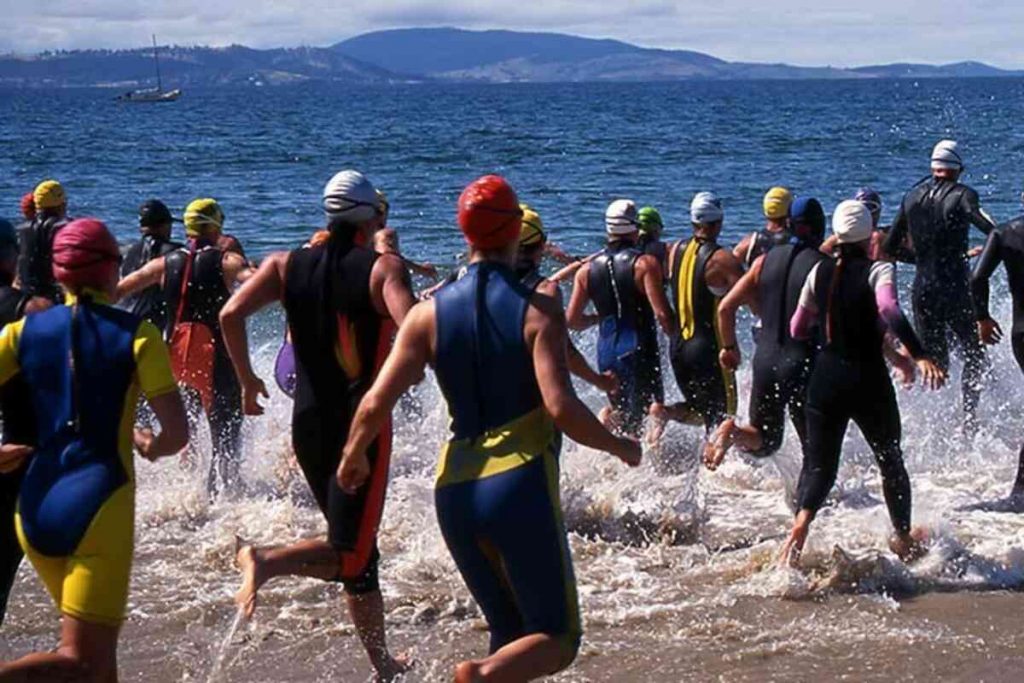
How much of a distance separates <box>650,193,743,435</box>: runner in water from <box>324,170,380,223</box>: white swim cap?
11.2ft

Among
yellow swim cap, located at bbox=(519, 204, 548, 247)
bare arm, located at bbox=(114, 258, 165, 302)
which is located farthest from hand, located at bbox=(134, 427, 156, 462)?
bare arm, located at bbox=(114, 258, 165, 302)

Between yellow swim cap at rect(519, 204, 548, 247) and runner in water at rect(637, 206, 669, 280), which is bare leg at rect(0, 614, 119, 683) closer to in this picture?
yellow swim cap at rect(519, 204, 548, 247)

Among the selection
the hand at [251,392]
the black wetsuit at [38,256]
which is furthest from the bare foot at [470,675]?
the black wetsuit at [38,256]

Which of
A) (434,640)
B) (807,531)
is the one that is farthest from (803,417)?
(434,640)

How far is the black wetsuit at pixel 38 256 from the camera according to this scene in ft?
33.1

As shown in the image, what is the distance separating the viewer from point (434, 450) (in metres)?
10.4

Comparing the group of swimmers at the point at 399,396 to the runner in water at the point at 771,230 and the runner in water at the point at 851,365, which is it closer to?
the runner in water at the point at 851,365

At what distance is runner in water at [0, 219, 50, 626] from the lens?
4.92 meters

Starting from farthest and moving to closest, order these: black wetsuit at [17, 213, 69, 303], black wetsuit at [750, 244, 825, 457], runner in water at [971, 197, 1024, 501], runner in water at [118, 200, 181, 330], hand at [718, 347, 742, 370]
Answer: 1. black wetsuit at [17, 213, 69, 303]
2. runner in water at [118, 200, 181, 330]
3. runner in water at [971, 197, 1024, 501]
4. hand at [718, 347, 742, 370]
5. black wetsuit at [750, 244, 825, 457]

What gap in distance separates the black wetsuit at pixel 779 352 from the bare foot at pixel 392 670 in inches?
101

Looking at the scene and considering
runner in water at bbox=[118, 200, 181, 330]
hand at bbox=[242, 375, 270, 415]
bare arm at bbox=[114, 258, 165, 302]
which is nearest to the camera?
hand at bbox=[242, 375, 270, 415]

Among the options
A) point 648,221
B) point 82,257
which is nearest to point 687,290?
point 648,221

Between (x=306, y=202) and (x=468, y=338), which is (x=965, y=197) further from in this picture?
(x=306, y=202)

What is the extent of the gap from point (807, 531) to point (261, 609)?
249 centimetres
